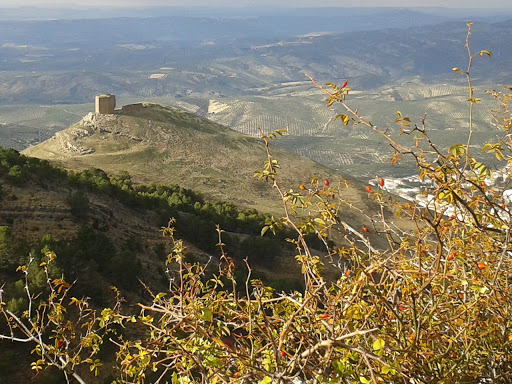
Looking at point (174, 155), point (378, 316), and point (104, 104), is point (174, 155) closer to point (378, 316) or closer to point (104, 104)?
point (104, 104)

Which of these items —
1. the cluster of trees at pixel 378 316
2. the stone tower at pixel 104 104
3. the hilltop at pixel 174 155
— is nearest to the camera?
Answer: the cluster of trees at pixel 378 316

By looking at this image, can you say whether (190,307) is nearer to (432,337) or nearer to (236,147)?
(432,337)

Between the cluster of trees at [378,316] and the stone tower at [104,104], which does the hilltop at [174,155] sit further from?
→ the cluster of trees at [378,316]

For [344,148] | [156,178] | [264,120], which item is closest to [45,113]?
[264,120]

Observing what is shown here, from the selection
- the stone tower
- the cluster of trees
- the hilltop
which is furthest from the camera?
the stone tower

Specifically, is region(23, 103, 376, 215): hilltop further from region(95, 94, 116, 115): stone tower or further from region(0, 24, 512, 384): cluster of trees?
Answer: region(0, 24, 512, 384): cluster of trees

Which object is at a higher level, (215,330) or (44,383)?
(215,330)

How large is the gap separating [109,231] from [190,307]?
17.8 metres

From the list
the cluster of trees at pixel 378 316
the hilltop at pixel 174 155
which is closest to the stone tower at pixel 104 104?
the hilltop at pixel 174 155

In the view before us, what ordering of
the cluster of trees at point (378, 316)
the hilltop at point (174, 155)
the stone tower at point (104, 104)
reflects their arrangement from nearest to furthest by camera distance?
the cluster of trees at point (378, 316) → the hilltop at point (174, 155) → the stone tower at point (104, 104)

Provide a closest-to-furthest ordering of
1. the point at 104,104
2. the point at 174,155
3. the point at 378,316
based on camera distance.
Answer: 1. the point at 378,316
2. the point at 174,155
3. the point at 104,104

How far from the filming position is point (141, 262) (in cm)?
1870

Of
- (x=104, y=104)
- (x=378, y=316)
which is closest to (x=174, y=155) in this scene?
(x=104, y=104)

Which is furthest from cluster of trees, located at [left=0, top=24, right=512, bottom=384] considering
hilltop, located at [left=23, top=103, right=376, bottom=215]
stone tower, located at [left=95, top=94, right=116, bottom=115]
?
stone tower, located at [left=95, top=94, right=116, bottom=115]
